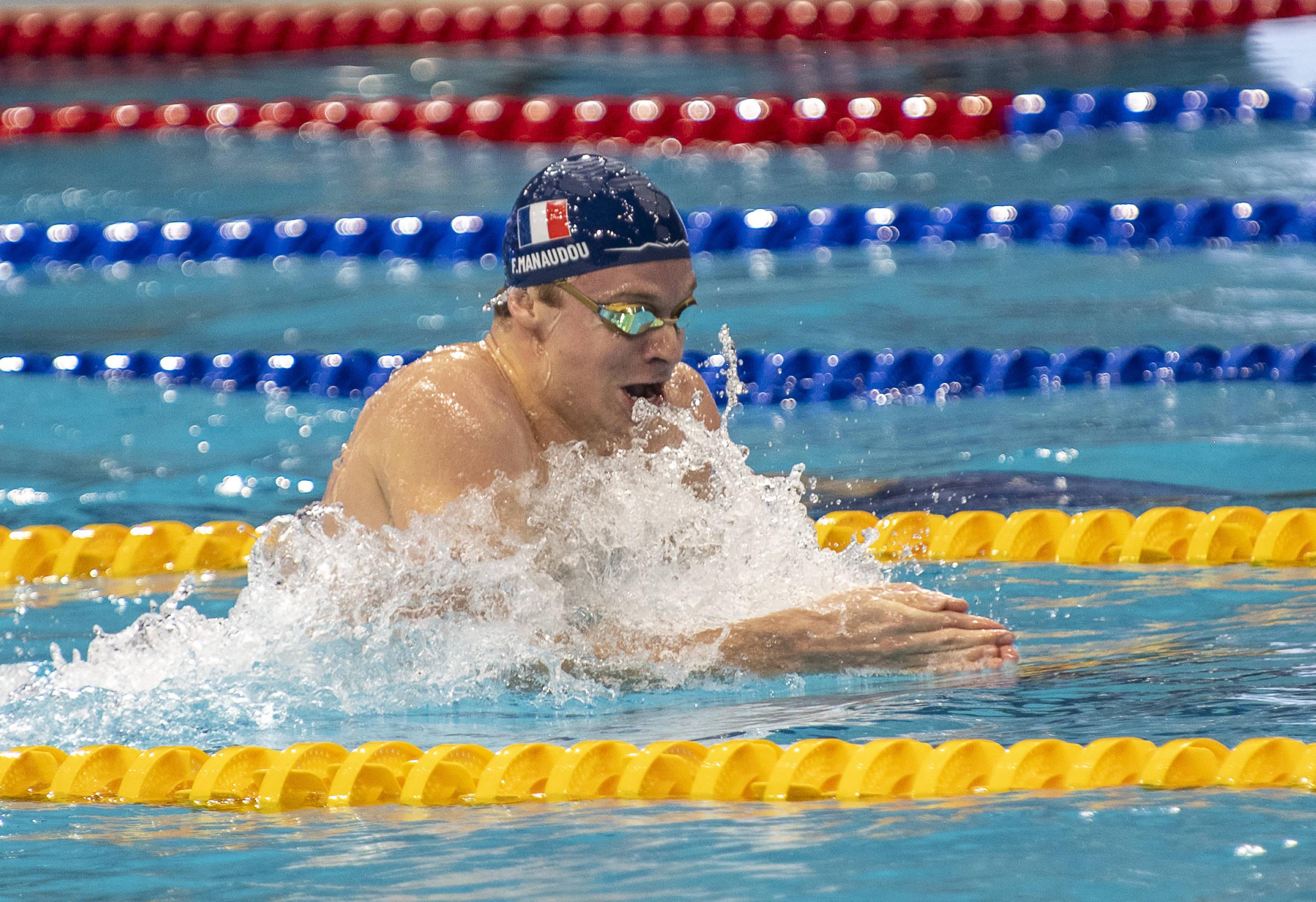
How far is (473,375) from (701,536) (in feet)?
1.75

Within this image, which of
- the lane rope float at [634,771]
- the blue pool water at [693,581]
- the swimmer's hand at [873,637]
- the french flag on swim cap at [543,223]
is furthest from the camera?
the french flag on swim cap at [543,223]

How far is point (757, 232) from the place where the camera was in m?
7.82

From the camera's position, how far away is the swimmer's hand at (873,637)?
3152 millimetres

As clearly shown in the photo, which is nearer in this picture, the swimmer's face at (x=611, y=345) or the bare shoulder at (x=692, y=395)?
the swimmer's face at (x=611, y=345)

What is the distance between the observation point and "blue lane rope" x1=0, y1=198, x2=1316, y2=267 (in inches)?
297

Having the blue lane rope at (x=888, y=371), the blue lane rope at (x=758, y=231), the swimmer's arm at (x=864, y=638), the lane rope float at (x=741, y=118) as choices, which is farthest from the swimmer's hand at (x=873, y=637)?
the lane rope float at (x=741, y=118)

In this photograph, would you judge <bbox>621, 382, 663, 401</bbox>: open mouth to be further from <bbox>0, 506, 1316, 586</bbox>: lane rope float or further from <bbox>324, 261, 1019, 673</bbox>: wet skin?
<bbox>0, 506, 1316, 586</bbox>: lane rope float

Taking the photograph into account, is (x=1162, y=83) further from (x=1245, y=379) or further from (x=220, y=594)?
(x=220, y=594)

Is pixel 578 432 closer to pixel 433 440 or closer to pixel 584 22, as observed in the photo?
pixel 433 440

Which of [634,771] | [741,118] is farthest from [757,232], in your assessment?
[634,771]

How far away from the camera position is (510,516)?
3.21 meters

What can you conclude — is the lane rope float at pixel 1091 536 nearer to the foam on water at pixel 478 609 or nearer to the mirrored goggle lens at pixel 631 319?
the foam on water at pixel 478 609

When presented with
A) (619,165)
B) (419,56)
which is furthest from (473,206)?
(619,165)

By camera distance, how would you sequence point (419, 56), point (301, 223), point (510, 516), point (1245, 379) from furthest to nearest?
1. point (419, 56)
2. point (301, 223)
3. point (1245, 379)
4. point (510, 516)
